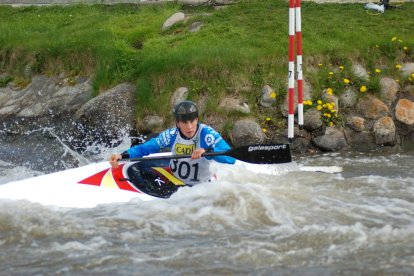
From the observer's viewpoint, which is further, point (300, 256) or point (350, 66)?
point (350, 66)

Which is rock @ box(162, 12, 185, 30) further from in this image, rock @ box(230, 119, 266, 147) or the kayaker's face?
the kayaker's face

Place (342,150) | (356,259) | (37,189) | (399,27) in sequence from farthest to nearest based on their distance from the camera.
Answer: (399,27) < (342,150) < (37,189) < (356,259)

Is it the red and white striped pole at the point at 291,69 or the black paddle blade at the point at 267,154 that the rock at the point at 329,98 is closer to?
the red and white striped pole at the point at 291,69

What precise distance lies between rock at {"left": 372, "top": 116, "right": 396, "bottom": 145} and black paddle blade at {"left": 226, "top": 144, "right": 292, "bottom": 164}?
267 centimetres

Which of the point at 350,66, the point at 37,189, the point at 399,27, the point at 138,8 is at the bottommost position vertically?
the point at 37,189

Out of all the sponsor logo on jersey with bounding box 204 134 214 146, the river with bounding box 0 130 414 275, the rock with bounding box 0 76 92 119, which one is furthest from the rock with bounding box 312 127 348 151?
the rock with bounding box 0 76 92 119

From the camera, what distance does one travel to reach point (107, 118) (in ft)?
29.9

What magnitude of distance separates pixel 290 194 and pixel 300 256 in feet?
5.57

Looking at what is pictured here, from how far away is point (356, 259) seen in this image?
14.4 feet

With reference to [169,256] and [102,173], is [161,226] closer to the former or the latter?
[169,256]

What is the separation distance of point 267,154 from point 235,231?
4.31 ft

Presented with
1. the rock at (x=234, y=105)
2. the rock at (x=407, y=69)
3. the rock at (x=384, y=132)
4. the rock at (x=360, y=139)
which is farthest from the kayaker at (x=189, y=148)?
the rock at (x=407, y=69)

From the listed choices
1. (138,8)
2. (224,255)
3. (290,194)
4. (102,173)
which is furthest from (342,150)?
(138,8)

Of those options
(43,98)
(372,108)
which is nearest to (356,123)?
(372,108)
